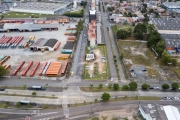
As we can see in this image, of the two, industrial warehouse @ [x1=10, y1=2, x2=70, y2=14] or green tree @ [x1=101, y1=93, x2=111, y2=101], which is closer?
green tree @ [x1=101, y1=93, x2=111, y2=101]

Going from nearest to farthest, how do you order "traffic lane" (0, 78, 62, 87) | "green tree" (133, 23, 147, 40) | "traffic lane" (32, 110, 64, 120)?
"traffic lane" (32, 110, 64, 120) < "traffic lane" (0, 78, 62, 87) < "green tree" (133, 23, 147, 40)

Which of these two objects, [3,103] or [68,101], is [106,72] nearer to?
[68,101]

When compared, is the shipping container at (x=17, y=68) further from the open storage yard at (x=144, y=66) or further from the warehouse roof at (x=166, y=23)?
the warehouse roof at (x=166, y=23)

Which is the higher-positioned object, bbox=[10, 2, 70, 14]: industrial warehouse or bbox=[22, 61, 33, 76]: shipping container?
bbox=[10, 2, 70, 14]: industrial warehouse

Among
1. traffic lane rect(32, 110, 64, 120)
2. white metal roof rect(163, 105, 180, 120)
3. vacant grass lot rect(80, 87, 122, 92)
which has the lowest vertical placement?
traffic lane rect(32, 110, 64, 120)

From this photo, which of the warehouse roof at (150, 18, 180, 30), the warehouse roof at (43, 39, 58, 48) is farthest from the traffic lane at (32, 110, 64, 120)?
the warehouse roof at (150, 18, 180, 30)

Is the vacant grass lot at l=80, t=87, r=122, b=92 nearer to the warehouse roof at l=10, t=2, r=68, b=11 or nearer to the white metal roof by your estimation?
the white metal roof
